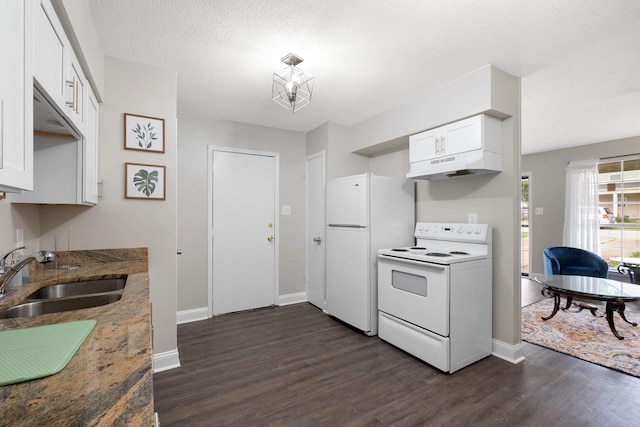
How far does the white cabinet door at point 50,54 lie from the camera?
3.35ft

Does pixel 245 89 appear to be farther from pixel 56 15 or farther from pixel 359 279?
pixel 359 279

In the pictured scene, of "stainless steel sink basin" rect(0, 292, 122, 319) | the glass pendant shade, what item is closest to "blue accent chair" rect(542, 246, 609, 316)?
the glass pendant shade

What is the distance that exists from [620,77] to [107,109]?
4345mm

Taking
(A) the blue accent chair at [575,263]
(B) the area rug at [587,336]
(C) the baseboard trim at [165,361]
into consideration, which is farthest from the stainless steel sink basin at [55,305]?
(A) the blue accent chair at [575,263]

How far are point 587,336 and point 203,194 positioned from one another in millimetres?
4432

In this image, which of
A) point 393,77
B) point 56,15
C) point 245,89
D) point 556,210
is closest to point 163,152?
point 245,89

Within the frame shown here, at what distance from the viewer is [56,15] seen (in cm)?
126

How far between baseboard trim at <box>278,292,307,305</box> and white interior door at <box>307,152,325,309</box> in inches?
3.4

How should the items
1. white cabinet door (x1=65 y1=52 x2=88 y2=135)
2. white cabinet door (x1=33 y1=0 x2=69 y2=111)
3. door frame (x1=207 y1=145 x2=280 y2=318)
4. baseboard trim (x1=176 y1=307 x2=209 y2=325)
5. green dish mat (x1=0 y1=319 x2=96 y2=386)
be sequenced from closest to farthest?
green dish mat (x1=0 y1=319 x2=96 y2=386) < white cabinet door (x1=33 y1=0 x2=69 y2=111) < white cabinet door (x1=65 y1=52 x2=88 y2=135) < baseboard trim (x1=176 y1=307 x2=209 y2=325) < door frame (x1=207 y1=145 x2=280 y2=318)

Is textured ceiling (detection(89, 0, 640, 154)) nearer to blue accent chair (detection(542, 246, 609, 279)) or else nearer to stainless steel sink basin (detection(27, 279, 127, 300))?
stainless steel sink basin (detection(27, 279, 127, 300))

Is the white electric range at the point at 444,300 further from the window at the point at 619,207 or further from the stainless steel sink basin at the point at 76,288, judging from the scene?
the window at the point at 619,207

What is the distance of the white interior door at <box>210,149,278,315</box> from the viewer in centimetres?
365

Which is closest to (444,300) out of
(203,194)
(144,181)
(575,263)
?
(144,181)

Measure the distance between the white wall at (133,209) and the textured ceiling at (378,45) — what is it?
0.63 ft
